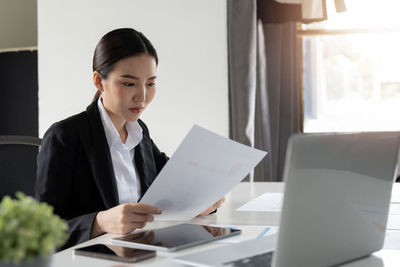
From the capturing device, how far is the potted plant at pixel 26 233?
1.63 feet

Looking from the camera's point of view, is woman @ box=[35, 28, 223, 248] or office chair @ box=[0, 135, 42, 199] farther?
office chair @ box=[0, 135, 42, 199]

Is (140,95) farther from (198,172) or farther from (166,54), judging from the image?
(166,54)

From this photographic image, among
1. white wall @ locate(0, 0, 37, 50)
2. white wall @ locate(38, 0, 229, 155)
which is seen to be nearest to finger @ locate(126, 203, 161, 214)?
white wall @ locate(38, 0, 229, 155)

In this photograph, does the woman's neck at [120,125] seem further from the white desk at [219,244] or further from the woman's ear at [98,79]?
the white desk at [219,244]

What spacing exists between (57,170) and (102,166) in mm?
114

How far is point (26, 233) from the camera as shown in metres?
0.49

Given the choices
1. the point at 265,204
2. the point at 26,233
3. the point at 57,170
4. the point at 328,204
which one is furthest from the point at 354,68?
the point at 26,233

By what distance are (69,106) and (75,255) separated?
2.40 meters

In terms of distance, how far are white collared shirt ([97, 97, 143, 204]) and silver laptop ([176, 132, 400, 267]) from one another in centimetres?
64

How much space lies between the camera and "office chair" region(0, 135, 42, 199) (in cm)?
156

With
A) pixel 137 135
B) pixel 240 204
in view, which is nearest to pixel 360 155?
pixel 240 204

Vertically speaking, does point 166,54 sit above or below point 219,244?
above

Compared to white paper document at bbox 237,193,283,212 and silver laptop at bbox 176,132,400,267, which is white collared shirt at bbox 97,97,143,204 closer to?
white paper document at bbox 237,193,283,212

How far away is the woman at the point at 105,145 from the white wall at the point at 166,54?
145cm
